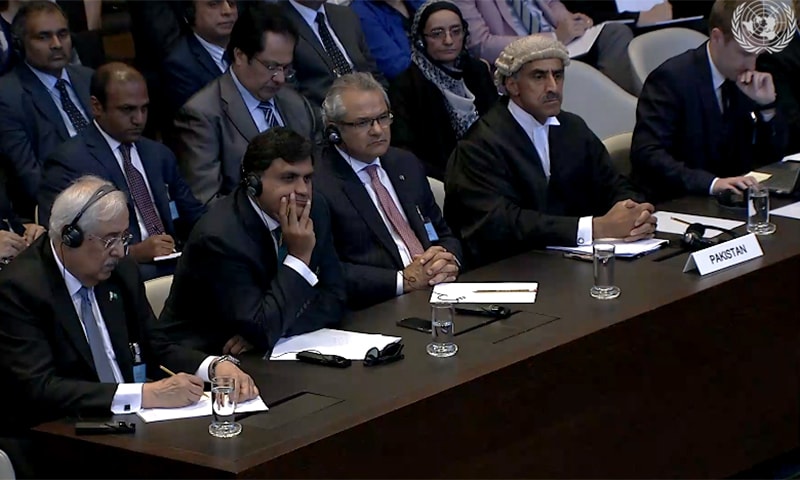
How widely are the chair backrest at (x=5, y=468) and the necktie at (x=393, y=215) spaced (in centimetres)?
161

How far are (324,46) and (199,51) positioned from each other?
54 cm

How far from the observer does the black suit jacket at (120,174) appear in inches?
170

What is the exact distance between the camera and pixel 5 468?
2.76 m

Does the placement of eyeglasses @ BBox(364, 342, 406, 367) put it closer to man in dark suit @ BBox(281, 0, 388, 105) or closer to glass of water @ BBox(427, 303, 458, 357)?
glass of water @ BBox(427, 303, 458, 357)

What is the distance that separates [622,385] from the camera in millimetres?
3314

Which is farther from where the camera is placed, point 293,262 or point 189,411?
point 293,262

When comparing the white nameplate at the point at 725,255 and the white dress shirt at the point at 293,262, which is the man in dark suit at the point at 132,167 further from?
the white nameplate at the point at 725,255

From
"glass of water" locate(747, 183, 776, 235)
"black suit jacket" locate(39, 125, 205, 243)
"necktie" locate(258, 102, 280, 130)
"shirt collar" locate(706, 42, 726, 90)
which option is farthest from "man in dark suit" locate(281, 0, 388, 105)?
"glass of water" locate(747, 183, 776, 235)

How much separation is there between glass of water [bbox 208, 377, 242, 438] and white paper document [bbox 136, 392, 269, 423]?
11 centimetres

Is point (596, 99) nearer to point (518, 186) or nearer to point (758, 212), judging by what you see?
point (518, 186)

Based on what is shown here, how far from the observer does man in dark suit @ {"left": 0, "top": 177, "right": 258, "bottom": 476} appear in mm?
2859

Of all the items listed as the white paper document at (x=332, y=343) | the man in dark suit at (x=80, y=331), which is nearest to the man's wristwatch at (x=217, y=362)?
the man in dark suit at (x=80, y=331)

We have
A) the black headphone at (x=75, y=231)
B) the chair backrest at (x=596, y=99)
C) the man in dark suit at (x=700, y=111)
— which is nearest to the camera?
the black headphone at (x=75, y=231)

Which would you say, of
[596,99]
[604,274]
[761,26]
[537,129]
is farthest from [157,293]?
[596,99]
